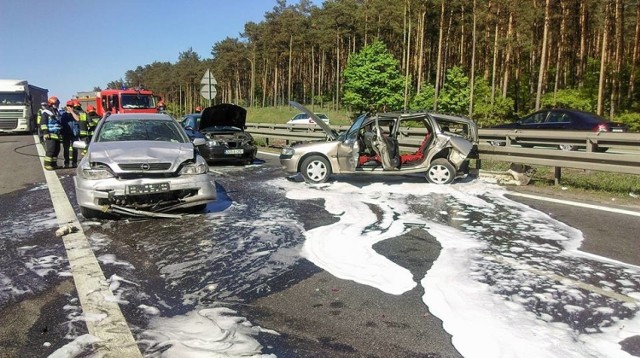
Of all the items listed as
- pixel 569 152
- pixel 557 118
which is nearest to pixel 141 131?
pixel 569 152

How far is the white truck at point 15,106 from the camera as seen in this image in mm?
27531

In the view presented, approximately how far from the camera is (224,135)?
13758 millimetres

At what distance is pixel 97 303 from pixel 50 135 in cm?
1026

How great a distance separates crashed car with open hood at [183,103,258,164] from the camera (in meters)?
13.5

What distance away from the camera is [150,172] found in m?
6.56

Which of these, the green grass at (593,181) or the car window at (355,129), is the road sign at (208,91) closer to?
the car window at (355,129)

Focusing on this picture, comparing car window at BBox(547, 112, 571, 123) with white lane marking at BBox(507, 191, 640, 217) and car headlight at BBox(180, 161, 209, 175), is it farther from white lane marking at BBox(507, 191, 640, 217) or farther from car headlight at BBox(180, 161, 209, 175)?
car headlight at BBox(180, 161, 209, 175)

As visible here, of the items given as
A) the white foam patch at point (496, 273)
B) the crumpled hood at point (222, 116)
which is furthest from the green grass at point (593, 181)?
the crumpled hood at point (222, 116)

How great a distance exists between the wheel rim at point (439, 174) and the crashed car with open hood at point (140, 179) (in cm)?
470

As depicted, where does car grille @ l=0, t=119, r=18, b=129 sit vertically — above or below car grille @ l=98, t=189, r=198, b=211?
above

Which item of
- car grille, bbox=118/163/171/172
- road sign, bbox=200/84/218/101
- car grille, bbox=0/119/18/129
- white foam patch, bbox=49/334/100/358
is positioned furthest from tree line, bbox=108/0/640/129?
white foam patch, bbox=49/334/100/358

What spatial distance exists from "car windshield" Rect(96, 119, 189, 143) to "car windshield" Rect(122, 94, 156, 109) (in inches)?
641

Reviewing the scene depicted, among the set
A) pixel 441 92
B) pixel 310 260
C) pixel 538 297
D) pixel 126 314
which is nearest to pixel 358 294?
pixel 310 260

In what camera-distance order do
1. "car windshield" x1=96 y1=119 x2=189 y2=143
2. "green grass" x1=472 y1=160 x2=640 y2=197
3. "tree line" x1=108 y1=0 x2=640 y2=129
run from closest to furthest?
1. "car windshield" x1=96 y1=119 x2=189 y2=143
2. "green grass" x1=472 y1=160 x2=640 y2=197
3. "tree line" x1=108 y1=0 x2=640 y2=129
